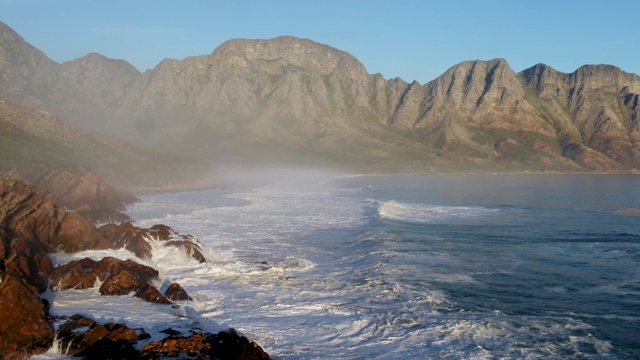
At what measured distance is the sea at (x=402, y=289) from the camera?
17.6 m

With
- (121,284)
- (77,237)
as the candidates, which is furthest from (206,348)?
(77,237)

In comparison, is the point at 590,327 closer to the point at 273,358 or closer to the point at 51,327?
the point at 273,358

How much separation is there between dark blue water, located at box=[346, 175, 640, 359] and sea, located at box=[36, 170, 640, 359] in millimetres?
97

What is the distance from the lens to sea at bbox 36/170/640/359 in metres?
17.6

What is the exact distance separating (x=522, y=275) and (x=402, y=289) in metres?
8.42

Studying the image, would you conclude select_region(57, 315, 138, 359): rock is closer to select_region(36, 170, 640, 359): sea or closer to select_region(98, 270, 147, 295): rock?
select_region(36, 170, 640, 359): sea

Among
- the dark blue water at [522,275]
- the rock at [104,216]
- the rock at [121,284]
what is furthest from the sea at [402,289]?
the rock at [104,216]

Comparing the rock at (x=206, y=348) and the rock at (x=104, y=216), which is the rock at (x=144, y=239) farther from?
the rock at (x=206, y=348)

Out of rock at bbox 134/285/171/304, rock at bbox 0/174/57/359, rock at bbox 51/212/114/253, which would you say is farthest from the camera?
rock at bbox 51/212/114/253

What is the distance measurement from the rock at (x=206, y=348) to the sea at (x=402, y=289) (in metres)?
1.44

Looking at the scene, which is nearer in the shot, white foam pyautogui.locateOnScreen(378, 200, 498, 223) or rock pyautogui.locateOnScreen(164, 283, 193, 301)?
rock pyautogui.locateOnScreen(164, 283, 193, 301)

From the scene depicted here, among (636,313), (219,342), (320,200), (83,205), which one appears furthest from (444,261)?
(320,200)

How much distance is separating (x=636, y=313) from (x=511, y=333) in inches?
290

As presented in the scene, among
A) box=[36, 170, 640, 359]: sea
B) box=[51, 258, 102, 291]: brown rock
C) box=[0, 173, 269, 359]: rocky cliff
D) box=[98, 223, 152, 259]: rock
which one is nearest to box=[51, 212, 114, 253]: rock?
box=[0, 173, 269, 359]: rocky cliff
